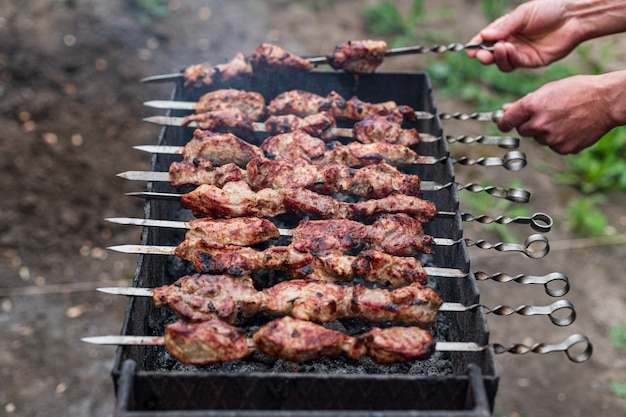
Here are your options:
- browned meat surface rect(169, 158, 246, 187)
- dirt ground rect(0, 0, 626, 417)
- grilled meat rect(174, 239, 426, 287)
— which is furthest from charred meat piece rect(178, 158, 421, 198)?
dirt ground rect(0, 0, 626, 417)

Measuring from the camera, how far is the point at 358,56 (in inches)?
164

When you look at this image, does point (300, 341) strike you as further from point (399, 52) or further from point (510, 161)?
point (399, 52)

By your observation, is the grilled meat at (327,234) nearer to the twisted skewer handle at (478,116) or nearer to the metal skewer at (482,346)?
the metal skewer at (482,346)

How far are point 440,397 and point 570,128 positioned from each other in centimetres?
237

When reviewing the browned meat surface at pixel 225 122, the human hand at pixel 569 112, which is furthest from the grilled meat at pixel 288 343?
the human hand at pixel 569 112

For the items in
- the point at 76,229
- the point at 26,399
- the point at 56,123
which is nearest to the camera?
the point at 26,399

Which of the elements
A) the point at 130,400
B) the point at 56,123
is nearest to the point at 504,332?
the point at 130,400

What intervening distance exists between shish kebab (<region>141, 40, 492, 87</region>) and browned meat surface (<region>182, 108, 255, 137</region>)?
1.70 ft

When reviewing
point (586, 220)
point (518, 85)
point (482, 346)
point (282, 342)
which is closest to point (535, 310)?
point (482, 346)

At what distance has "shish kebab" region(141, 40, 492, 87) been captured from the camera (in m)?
4.10

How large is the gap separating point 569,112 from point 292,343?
2.53 metres

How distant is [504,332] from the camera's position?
18.1ft

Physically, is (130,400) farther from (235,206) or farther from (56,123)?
(56,123)

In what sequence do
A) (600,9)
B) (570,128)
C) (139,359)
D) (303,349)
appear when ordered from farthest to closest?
1. (600,9)
2. (570,128)
3. (139,359)
4. (303,349)
